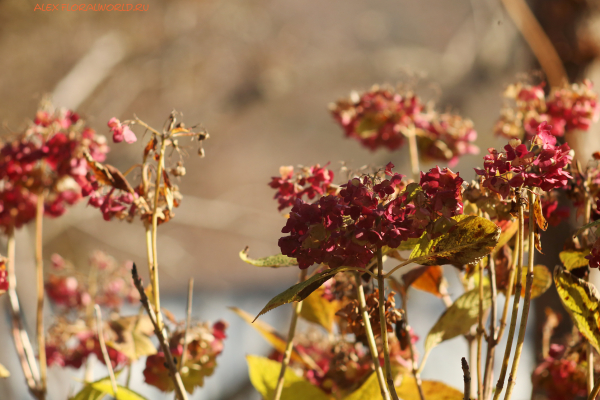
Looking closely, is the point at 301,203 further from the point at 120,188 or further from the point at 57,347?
the point at 57,347

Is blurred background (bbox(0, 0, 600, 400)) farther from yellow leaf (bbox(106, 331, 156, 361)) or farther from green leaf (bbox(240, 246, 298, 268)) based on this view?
green leaf (bbox(240, 246, 298, 268))

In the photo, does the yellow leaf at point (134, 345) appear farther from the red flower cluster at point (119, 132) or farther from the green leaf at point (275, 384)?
the red flower cluster at point (119, 132)

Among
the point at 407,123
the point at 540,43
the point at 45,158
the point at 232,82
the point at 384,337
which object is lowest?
the point at 384,337

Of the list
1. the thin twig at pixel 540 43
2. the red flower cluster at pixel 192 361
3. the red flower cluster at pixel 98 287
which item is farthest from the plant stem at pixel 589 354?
the thin twig at pixel 540 43

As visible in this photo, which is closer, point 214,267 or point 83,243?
point 83,243

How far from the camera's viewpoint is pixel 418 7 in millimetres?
3711

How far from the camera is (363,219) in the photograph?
298 millimetres

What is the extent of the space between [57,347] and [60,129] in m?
0.32

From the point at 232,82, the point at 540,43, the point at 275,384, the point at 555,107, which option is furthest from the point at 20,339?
the point at 232,82

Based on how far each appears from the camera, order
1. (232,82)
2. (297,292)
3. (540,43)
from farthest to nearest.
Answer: (232,82)
(540,43)
(297,292)

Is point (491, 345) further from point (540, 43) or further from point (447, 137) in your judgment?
point (540, 43)

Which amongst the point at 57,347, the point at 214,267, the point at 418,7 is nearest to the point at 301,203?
the point at 57,347

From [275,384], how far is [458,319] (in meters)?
0.17

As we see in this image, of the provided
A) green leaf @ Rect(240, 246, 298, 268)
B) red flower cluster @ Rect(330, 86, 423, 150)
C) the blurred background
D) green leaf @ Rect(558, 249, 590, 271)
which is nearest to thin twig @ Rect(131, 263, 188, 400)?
green leaf @ Rect(240, 246, 298, 268)
